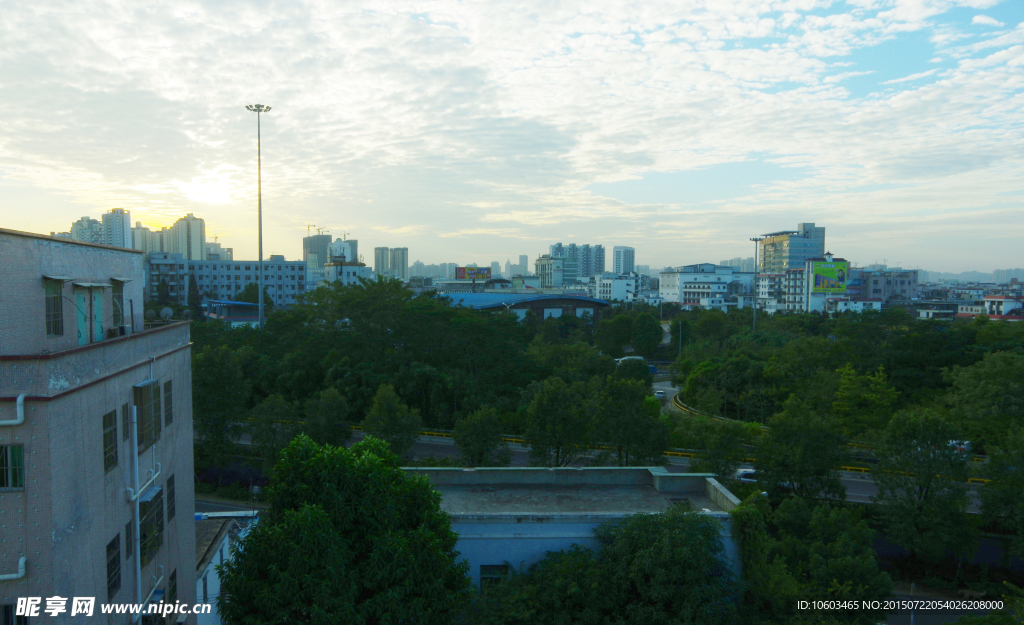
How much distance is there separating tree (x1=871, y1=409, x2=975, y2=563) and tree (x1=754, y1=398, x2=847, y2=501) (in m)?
1.45

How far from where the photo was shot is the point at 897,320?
38094mm

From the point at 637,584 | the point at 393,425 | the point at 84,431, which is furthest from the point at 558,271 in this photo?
the point at 84,431

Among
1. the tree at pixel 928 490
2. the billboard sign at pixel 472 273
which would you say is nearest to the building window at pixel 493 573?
the tree at pixel 928 490

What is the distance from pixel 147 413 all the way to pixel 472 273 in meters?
85.3

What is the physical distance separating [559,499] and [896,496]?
11464mm

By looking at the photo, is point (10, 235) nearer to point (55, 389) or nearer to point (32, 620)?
point (55, 389)

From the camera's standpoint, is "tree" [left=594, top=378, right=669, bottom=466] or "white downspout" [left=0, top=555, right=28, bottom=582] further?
"tree" [left=594, top=378, right=669, bottom=466]

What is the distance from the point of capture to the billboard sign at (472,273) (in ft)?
307

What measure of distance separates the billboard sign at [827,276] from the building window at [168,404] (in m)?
88.9

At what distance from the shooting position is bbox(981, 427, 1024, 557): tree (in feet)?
53.5

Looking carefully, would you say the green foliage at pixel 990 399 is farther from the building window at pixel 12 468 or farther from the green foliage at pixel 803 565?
the building window at pixel 12 468

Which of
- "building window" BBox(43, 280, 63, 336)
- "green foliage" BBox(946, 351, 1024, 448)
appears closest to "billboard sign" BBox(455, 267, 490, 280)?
"green foliage" BBox(946, 351, 1024, 448)

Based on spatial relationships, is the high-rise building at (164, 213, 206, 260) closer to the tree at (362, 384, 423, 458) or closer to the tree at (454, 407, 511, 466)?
the tree at (362, 384, 423, 458)

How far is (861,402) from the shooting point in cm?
2594
